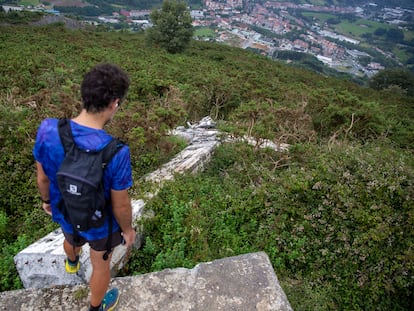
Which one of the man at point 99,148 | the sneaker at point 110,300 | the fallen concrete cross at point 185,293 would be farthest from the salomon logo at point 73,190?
the fallen concrete cross at point 185,293

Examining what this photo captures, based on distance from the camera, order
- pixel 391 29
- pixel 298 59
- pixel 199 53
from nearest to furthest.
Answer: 1. pixel 199 53
2. pixel 298 59
3. pixel 391 29

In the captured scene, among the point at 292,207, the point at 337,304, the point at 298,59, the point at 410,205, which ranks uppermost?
the point at 410,205

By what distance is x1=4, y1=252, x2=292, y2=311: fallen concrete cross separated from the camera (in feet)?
8.04

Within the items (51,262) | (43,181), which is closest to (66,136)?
(43,181)

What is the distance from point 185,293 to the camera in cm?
258

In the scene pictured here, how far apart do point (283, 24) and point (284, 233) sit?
86451 millimetres

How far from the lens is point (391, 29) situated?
7581 centimetres

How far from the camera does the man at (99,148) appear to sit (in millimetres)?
1723

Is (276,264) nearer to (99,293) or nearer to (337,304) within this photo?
(337,304)

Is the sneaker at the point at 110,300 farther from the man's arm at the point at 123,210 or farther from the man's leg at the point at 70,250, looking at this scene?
the man's arm at the point at 123,210

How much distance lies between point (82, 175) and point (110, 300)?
1.29 metres

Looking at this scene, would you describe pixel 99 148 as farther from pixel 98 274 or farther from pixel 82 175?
pixel 98 274

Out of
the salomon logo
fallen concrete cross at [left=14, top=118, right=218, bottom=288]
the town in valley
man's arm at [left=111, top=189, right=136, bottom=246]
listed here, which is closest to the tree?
fallen concrete cross at [left=14, top=118, right=218, bottom=288]

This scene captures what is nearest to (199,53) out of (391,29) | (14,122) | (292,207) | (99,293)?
(14,122)
